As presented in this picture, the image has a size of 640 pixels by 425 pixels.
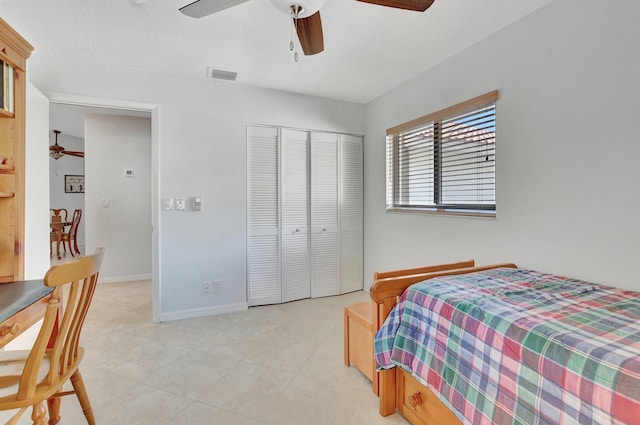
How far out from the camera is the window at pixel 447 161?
2.29 metres

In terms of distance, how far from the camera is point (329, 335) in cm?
255

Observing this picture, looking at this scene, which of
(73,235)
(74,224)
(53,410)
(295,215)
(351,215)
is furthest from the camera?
(73,235)

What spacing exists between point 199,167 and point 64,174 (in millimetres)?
6546

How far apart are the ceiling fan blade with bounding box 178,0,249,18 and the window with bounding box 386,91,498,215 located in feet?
5.99

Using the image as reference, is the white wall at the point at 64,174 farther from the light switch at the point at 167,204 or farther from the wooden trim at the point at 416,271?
the wooden trim at the point at 416,271

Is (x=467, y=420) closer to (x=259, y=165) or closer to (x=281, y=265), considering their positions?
(x=281, y=265)

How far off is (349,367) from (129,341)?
1791 mm

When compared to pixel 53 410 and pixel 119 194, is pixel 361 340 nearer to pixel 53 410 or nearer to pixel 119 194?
pixel 53 410

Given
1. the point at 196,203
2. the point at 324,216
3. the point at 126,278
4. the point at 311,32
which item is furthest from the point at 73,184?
the point at 311,32

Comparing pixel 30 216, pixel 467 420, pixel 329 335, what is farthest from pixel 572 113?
pixel 30 216

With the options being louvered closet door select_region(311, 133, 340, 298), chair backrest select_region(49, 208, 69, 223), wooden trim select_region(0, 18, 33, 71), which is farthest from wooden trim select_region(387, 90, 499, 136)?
chair backrest select_region(49, 208, 69, 223)

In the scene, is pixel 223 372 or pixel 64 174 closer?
pixel 223 372

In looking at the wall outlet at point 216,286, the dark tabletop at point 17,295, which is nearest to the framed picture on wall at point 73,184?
the wall outlet at point 216,286

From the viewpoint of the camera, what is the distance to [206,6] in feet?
4.76
